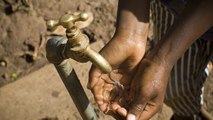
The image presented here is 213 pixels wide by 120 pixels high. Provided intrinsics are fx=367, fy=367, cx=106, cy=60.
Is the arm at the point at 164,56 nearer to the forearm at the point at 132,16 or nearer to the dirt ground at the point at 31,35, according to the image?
the forearm at the point at 132,16

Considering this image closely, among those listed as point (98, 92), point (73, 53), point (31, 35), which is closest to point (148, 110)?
point (98, 92)

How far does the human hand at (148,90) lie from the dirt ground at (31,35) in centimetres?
102

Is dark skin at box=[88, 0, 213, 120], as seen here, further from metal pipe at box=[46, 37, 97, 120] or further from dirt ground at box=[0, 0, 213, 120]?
dirt ground at box=[0, 0, 213, 120]

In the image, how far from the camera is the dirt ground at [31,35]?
8.58ft

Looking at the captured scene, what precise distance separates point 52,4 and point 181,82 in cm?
156

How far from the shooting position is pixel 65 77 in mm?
1361

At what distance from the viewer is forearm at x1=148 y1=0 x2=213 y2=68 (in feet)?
4.82

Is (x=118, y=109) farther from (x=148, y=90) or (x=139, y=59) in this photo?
(x=139, y=59)

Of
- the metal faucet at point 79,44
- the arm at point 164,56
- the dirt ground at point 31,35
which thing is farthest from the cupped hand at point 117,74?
the dirt ground at point 31,35

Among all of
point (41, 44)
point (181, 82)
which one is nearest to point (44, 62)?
point (41, 44)

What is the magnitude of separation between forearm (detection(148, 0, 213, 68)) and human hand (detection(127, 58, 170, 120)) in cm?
4

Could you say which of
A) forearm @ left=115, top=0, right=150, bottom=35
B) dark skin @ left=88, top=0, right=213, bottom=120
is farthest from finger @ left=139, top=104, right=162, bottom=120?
forearm @ left=115, top=0, right=150, bottom=35

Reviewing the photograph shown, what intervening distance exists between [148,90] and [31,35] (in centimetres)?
162

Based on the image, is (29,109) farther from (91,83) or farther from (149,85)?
(149,85)
